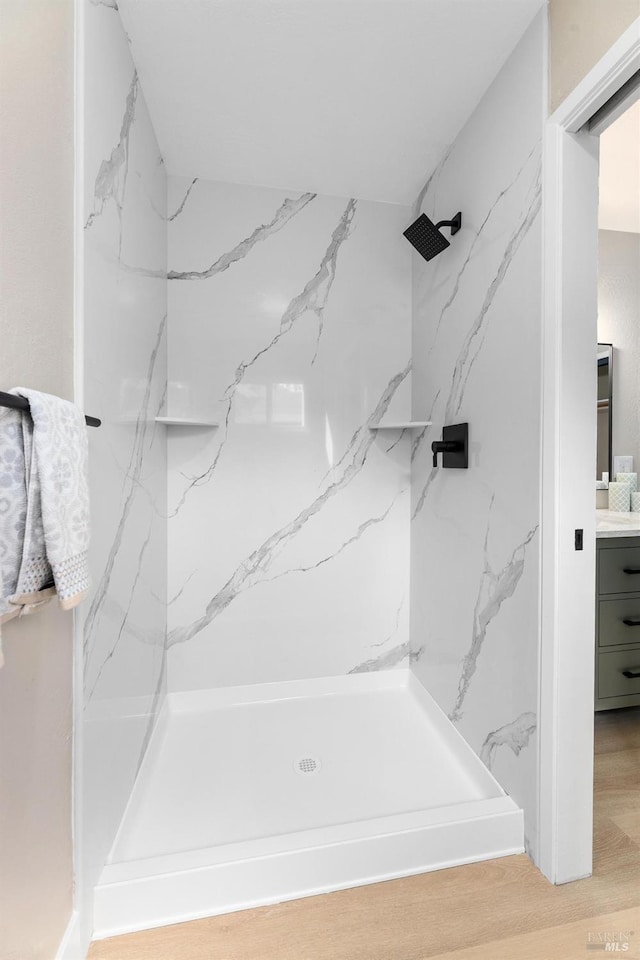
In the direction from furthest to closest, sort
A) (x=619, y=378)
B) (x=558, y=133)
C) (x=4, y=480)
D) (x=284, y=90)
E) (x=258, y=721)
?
(x=619, y=378), (x=258, y=721), (x=284, y=90), (x=558, y=133), (x=4, y=480)

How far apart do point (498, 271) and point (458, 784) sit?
67.3 inches

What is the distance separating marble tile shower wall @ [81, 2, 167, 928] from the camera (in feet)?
3.73

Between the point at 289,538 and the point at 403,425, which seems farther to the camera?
the point at 289,538

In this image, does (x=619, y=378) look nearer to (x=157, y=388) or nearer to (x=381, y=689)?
(x=381, y=689)

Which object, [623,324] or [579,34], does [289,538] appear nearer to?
[579,34]

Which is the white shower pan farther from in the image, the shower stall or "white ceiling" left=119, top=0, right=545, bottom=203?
"white ceiling" left=119, top=0, right=545, bottom=203

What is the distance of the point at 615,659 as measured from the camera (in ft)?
6.59

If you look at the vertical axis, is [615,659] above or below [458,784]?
above

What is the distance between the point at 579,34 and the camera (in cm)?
116

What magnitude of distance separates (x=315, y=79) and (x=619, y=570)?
7.06ft

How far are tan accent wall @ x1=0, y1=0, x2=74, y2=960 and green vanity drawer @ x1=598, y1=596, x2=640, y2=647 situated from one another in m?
1.97

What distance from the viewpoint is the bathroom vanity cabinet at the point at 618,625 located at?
6.45 ft

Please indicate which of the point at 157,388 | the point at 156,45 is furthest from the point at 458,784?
the point at 156,45

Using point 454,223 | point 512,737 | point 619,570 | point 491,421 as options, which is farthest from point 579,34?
point 512,737
